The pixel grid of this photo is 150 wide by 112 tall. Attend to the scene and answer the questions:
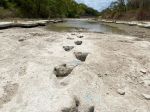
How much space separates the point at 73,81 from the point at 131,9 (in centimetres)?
5720

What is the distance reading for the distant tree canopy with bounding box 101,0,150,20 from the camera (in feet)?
169

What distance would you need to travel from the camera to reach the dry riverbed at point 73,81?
23.2 feet

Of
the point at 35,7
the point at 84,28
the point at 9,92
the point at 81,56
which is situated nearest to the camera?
the point at 9,92

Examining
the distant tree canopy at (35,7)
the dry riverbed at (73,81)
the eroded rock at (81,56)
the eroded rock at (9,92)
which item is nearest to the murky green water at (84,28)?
the dry riverbed at (73,81)

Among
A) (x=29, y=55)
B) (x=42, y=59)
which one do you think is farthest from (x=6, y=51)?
(x=42, y=59)

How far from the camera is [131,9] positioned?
63.1 m

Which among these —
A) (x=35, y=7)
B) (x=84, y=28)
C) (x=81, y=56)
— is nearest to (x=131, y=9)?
(x=35, y=7)

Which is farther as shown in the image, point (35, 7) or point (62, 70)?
point (35, 7)

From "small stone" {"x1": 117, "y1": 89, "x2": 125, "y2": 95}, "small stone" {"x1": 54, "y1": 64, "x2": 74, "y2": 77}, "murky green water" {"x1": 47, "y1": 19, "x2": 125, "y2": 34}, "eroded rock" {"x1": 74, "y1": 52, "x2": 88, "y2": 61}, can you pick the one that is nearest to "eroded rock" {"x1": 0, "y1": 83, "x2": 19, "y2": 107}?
"small stone" {"x1": 54, "y1": 64, "x2": 74, "y2": 77}

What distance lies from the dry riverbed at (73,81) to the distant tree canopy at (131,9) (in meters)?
40.5

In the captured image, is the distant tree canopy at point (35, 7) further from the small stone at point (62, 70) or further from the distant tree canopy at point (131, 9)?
the small stone at point (62, 70)

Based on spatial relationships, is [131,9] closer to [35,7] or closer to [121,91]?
[35,7]

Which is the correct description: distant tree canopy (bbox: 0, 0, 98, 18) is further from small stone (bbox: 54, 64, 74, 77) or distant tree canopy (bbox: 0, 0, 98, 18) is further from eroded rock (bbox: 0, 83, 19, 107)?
eroded rock (bbox: 0, 83, 19, 107)

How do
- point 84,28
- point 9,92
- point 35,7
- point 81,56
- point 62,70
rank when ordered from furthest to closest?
point 35,7 → point 84,28 → point 81,56 → point 62,70 → point 9,92
